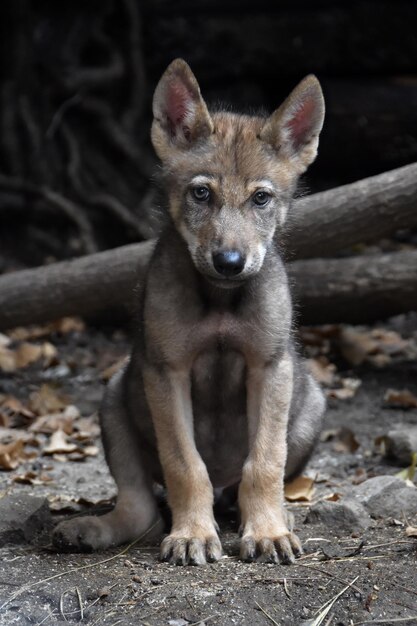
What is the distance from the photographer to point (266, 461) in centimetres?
457

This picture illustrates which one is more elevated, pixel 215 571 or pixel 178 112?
pixel 178 112

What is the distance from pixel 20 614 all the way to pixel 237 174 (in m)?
1.94

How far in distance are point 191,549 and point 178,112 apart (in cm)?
191

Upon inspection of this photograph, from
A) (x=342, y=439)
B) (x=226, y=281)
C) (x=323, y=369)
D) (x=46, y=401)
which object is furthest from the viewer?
(x=323, y=369)

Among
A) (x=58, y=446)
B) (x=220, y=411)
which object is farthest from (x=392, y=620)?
(x=58, y=446)

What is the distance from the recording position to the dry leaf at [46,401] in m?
7.30

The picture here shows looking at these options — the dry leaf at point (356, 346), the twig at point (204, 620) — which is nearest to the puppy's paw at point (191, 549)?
the twig at point (204, 620)

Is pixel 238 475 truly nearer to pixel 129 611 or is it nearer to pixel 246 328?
pixel 246 328

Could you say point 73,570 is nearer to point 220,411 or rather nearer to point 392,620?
point 220,411

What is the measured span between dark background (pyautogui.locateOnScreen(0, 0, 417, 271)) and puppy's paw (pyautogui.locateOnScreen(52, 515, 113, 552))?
611 centimetres

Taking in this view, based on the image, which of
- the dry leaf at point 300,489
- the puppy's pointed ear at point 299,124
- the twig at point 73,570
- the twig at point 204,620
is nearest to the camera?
the twig at point 204,620

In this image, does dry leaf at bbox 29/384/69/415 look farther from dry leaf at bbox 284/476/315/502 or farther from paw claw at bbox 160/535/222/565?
paw claw at bbox 160/535/222/565

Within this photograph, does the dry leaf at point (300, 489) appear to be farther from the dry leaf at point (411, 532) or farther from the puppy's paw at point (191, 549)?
the puppy's paw at point (191, 549)

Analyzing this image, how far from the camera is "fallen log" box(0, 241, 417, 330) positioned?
786cm
